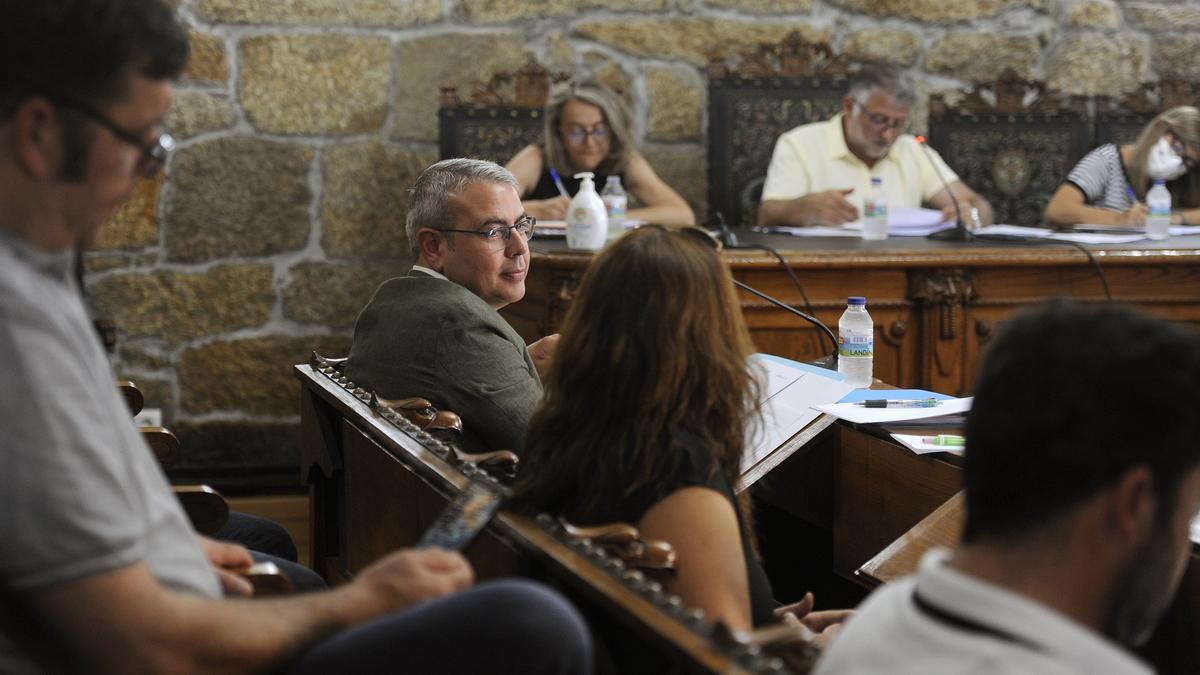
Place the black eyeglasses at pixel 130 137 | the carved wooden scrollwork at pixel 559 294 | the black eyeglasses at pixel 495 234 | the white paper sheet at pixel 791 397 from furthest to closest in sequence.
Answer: the carved wooden scrollwork at pixel 559 294 < the black eyeglasses at pixel 495 234 < the white paper sheet at pixel 791 397 < the black eyeglasses at pixel 130 137

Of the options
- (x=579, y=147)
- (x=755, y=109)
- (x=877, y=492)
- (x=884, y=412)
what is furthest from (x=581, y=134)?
(x=877, y=492)

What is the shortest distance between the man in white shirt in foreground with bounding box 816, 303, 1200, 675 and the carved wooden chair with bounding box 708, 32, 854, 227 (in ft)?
13.3

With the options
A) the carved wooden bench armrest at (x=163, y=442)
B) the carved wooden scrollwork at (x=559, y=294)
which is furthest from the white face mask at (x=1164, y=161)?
the carved wooden bench armrest at (x=163, y=442)

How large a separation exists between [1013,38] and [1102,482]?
15.8 feet

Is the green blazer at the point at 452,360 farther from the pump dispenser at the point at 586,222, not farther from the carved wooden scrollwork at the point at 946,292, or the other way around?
the carved wooden scrollwork at the point at 946,292

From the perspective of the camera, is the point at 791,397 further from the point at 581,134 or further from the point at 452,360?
the point at 581,134

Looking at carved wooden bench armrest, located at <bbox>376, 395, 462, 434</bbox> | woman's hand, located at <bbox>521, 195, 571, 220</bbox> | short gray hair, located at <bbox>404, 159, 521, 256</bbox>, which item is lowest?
carved wooden bench armrest, located at <bbox>376, 395, 462, 434</bbox>

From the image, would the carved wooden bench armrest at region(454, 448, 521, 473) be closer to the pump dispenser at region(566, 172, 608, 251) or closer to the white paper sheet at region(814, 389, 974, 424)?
the white paper sheet at region(814, 389, 974, 424)

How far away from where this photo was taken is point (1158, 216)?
4.27 metres

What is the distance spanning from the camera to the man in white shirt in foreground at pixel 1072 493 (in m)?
0.98

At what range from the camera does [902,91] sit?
481cm

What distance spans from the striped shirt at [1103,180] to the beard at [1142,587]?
4092mm

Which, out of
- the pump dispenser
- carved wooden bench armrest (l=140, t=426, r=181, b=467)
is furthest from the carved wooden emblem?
carved wooden bench armrest (l=140, t=426, r=181, b=467)

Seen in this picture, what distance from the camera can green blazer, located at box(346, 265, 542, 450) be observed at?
7.42ft
